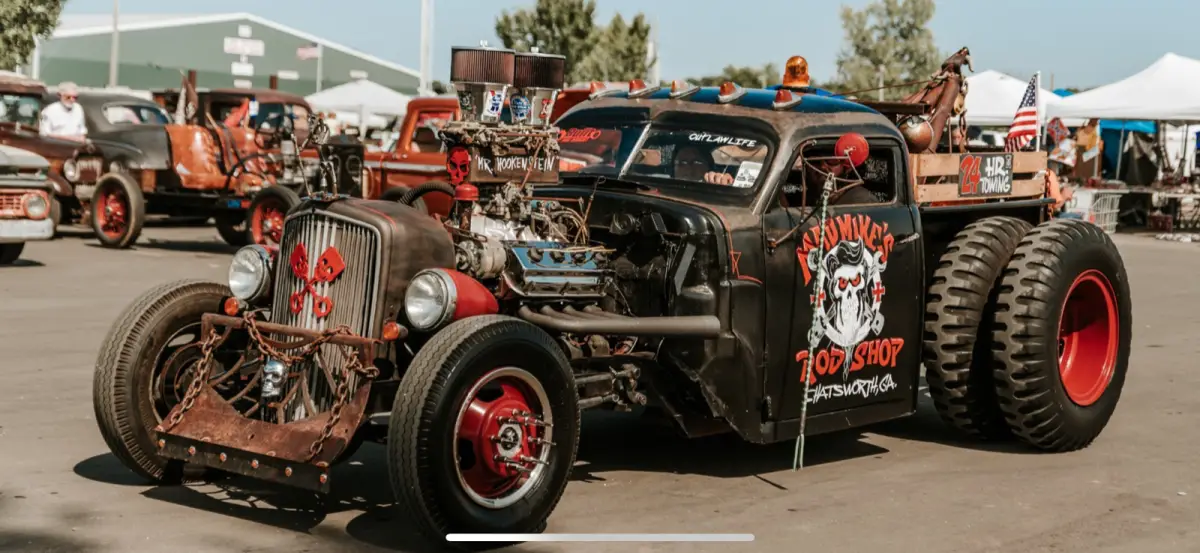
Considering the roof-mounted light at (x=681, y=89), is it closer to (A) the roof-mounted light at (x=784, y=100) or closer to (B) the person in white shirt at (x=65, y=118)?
(A) the roof-mounted light at (x=784, y=100)

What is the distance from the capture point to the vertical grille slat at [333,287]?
20.0 feet

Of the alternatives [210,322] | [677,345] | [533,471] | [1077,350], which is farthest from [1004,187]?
[210,322]

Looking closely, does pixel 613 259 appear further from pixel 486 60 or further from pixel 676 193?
pixel 486 60

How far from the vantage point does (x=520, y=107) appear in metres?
7.17

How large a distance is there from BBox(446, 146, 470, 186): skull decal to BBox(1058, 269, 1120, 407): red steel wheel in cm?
369

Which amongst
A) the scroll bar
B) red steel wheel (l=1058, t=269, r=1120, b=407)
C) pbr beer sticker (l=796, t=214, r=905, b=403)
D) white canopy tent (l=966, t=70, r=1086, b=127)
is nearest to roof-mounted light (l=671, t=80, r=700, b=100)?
pbr beer sticker (l=796, t=214, r=905, b=403)

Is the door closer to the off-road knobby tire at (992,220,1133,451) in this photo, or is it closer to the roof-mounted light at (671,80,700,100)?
the off-road knobby tire at (992,220,1133,451)

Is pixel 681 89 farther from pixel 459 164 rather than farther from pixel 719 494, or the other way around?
pixel 719 494

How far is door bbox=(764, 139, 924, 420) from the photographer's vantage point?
703 centimetres

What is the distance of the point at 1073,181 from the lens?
3164cm

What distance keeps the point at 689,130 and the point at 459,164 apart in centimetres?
131

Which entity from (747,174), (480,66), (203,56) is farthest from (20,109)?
(203,56)

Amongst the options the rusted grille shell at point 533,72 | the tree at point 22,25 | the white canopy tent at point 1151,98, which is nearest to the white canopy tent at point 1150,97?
the white canopy tent at point 1151,98

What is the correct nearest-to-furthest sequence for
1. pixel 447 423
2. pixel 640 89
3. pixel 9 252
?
1. pixel 447 423
2. pixel 640 89
3. pixel 9 252
